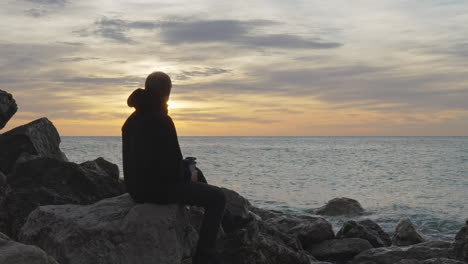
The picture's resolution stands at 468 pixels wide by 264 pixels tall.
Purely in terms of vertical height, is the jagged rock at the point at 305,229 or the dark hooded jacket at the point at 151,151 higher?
the dark hooded jacket at the point at 151,151

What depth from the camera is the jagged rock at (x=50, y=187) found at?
834 centimetres

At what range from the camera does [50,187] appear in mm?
8578

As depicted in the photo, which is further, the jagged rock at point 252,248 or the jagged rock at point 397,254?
the jagged rock at point 397,254

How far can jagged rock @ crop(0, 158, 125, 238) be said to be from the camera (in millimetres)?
8344

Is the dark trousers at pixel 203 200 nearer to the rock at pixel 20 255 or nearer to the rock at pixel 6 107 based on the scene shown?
the rock at pixel 20 255

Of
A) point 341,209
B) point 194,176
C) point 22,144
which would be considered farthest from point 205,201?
point 341,209

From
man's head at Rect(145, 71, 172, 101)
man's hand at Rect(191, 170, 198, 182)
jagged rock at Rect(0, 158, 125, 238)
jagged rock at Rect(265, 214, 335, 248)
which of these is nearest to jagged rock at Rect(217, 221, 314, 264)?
man's hand at Rect(191, 170, 198, 182)

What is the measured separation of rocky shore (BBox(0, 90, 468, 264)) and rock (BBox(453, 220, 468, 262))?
20mm

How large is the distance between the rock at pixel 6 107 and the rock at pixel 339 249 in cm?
788

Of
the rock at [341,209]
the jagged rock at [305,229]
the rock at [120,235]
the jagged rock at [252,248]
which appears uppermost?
the rock at [120,235]

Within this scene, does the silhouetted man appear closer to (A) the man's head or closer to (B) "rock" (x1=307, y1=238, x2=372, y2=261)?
(A) the man's head

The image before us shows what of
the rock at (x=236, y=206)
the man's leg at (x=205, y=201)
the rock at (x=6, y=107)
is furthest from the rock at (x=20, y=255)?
the rock at (x=6, y=107)

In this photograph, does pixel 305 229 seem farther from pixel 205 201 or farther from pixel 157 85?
pixel 157 85

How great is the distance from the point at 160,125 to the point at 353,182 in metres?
30.1
